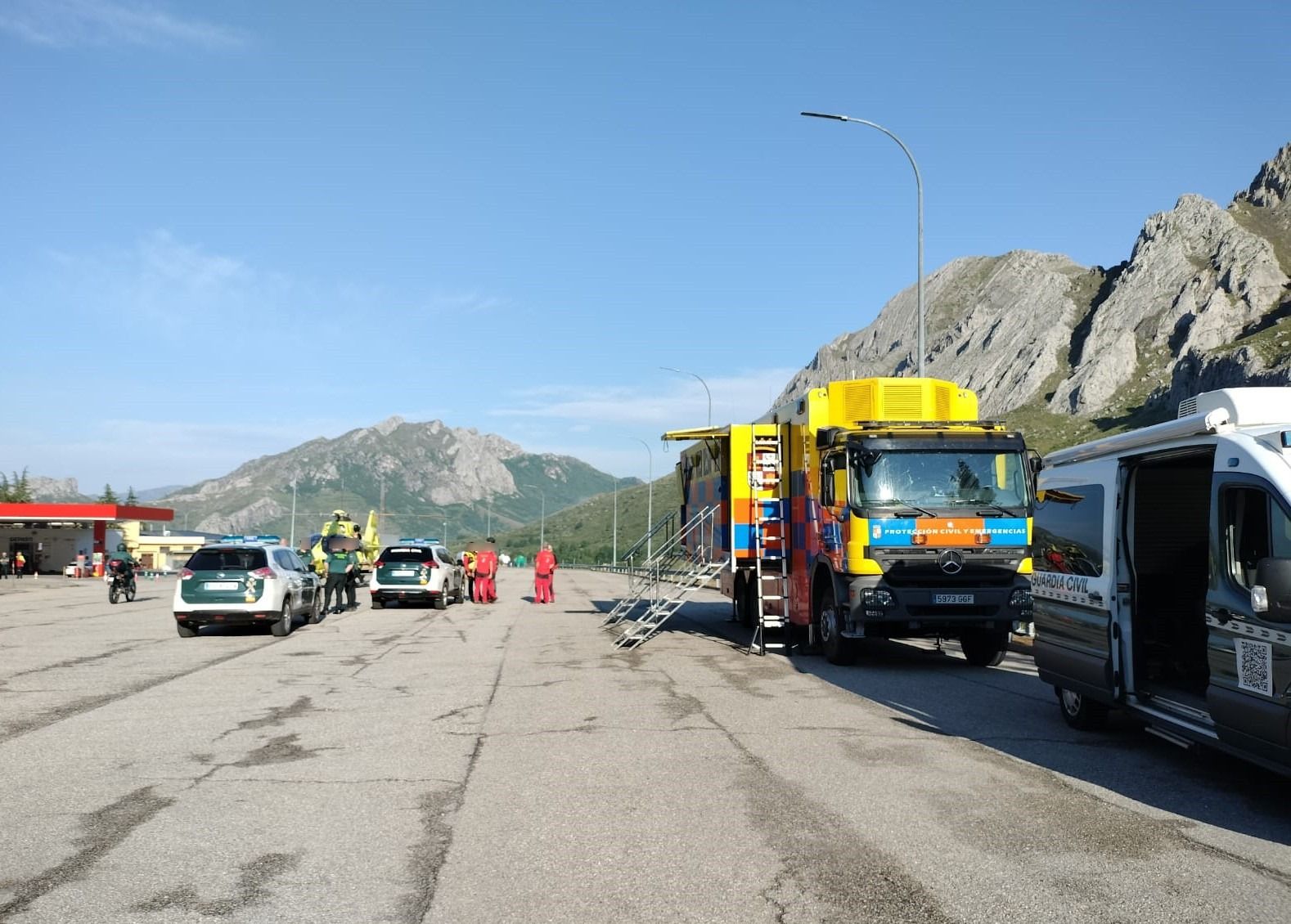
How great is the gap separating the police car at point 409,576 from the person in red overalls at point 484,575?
9.64 feet

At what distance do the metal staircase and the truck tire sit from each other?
295 centimetres

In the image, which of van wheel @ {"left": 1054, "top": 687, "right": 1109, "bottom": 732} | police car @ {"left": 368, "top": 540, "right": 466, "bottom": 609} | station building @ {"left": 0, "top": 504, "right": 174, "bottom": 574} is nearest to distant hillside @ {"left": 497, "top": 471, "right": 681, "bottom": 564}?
station building @ {"left": 0, "top": 504, "right": 174, "bottom": 574}

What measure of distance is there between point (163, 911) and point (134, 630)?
62.1 ft

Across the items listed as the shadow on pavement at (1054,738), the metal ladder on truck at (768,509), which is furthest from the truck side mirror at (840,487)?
the metal ladder on truck at (768,509)

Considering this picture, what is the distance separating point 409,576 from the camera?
97.1ft

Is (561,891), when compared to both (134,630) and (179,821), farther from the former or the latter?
(134,630)

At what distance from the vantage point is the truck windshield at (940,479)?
14.1 metres

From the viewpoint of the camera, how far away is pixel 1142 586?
30.0 ft

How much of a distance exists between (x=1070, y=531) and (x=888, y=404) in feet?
18.7

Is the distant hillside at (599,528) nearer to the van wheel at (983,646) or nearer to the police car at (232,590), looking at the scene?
the police car at (232,590)

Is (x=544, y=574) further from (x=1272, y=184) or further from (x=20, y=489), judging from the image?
(x=1272, y=184)

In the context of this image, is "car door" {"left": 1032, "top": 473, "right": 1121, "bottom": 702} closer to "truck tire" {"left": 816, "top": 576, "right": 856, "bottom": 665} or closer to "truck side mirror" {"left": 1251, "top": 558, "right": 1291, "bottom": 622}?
"truck side mirror" {"left": 1251, "top": 558, "right": 1291, "bottom": 622}

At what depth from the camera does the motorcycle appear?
33.5m

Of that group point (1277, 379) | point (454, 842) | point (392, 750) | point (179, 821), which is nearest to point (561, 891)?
point (454, 842)
